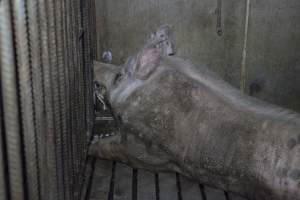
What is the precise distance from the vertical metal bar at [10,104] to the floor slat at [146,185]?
4.78 ft

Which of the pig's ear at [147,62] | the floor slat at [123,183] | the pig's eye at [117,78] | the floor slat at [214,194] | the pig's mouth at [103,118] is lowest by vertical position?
the floor slat at [214,194]

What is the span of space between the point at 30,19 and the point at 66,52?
2.23 ft

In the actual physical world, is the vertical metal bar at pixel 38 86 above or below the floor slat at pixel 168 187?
above

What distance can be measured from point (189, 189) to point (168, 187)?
0.45ft

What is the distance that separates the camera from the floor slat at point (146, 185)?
305cm

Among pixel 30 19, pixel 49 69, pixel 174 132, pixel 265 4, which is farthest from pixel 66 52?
pixel 265 4

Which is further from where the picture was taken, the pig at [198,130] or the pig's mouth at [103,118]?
the pig's mouth at [103,118]

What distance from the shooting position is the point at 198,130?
2.93 meters

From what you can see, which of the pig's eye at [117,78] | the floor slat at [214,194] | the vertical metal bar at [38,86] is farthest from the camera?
the pig's eye at [117,78]

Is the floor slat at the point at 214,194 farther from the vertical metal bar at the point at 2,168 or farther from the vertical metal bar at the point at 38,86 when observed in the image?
the vertical metal bar at the point at 2,168

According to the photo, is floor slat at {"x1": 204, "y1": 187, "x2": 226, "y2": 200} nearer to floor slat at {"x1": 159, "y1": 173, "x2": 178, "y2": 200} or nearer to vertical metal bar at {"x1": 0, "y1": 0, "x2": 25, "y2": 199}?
floor slat at {"x1": 159, "y1": 173, "x2": 178, "y2": 200}

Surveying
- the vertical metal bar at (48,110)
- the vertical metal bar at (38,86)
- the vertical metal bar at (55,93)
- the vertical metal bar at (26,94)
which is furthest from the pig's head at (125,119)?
the vertical metal bar at (26,94)

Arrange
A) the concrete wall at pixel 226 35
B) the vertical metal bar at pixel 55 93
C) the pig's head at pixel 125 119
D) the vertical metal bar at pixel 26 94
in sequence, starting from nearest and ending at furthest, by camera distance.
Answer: the vertical metal bar at pixel 26 94, the vertical metal bar at pixel 55 93, the pig's head at pixel 125 119, the concrete wall at pixel 226 35

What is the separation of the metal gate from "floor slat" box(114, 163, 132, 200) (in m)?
0.45
